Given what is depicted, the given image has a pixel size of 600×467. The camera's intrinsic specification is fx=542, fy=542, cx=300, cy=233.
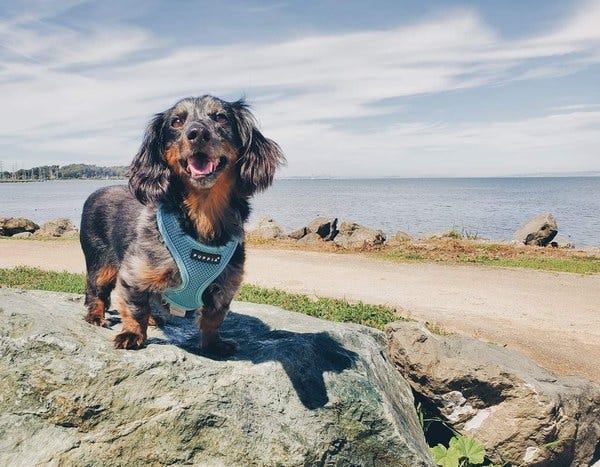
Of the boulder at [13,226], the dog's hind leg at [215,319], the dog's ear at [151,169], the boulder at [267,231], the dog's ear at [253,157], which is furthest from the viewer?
the boulder at [13,226]

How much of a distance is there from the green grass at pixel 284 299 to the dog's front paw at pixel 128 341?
5217 mm

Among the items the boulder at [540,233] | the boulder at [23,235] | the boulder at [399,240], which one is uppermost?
the boulder at [540,233]

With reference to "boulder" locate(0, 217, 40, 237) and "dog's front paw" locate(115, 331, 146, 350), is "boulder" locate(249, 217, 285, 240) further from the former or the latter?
"dog's front paw" locate(115, 331, 146, 350)

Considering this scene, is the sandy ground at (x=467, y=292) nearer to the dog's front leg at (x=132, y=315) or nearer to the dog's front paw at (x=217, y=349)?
the dog's front paw at (x=217, y=349)

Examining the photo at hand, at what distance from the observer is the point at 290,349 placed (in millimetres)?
4594

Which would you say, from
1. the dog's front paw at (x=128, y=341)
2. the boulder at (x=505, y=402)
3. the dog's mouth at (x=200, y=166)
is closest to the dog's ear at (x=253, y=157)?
the dog's mouth at (x=200, y=166)

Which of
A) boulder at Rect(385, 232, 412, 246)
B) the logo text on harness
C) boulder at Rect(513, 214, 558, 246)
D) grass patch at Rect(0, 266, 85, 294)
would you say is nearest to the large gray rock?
the logo text on harness

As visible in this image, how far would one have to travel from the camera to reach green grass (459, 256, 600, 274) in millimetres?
15325

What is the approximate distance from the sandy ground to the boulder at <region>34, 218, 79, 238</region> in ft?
26.1

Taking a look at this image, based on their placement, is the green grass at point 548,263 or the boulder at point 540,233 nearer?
the green grass at point 548,263

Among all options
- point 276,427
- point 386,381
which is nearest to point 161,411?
point 276,427

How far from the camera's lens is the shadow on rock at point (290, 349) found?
4371 millimetres

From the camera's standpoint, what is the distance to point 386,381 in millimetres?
5172

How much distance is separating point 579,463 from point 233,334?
12.5ft
